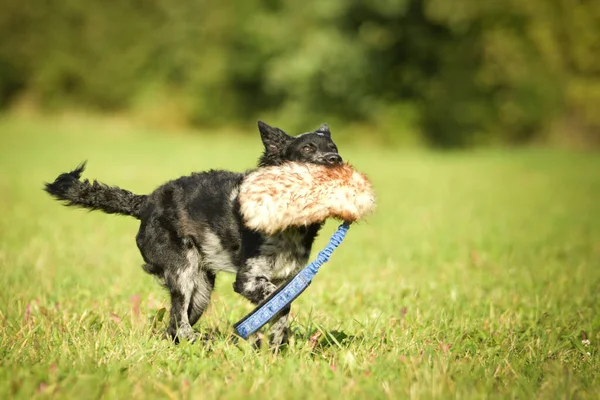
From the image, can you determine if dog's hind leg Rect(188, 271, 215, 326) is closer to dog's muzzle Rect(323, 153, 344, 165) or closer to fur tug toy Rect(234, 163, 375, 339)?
fur tug toy Rect(234, 163, 375, 339)

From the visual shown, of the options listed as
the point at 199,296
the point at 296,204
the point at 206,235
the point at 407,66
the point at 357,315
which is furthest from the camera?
the point at 407,66

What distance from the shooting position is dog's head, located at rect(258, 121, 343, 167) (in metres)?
4.56

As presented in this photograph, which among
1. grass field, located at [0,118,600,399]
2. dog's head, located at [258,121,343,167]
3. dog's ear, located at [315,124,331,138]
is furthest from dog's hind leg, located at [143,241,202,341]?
dog's ear, located at [315,124,331,138]

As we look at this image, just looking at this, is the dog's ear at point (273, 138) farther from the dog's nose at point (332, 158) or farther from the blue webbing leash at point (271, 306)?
the blue webbing leash at point (271, 306)

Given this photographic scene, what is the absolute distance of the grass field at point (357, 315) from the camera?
3.40m

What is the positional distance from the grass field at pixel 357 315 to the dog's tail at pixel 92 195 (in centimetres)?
76

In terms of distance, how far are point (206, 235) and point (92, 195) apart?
0.90 metres

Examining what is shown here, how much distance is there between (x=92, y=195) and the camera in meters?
4.56

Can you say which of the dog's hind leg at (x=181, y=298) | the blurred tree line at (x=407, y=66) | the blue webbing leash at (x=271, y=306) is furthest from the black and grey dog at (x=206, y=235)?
the blurred tree line at (x=407, y=66)

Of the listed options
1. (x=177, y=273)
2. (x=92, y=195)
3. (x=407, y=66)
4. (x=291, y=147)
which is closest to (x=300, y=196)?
(x=291, y=147)

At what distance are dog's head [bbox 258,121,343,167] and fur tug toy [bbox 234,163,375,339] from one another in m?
0.56

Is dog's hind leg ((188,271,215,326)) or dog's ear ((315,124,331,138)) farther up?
dog's ear ((315,124,331,138))

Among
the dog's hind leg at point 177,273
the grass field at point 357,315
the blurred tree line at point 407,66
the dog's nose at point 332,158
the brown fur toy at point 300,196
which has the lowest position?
the grass field at point 357,315

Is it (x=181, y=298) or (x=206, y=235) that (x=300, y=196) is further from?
(x=181, y=298)
